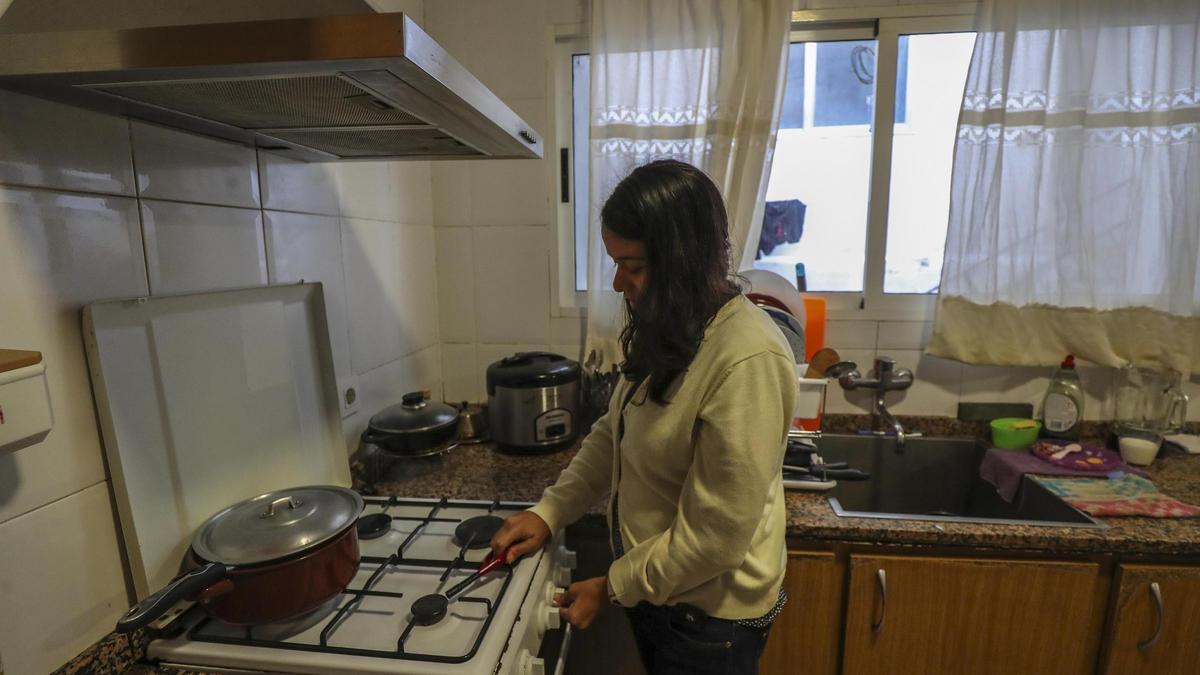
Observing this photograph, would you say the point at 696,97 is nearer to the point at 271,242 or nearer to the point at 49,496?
the point at 271,242

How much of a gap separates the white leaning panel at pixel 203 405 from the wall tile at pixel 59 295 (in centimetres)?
2

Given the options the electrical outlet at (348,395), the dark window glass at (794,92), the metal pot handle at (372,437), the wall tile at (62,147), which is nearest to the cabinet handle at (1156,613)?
the dark window glass at (794,92)

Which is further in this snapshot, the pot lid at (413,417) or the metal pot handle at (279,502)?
the pot lid at (413,417)

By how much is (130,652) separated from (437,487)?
23.8 inches

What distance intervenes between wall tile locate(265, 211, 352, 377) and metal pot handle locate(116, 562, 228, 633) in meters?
0.57

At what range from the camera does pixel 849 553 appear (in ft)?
3.95

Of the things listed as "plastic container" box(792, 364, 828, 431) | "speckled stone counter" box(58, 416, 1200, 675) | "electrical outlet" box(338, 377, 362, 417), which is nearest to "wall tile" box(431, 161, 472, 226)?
"electrical outlet" box(338, 377, 362, 417)

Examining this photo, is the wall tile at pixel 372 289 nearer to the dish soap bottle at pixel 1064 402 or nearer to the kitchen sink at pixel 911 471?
the kitchen sink at pixel 911 471

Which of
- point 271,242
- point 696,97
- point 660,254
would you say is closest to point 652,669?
point 660,254

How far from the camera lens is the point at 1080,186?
4.89ft

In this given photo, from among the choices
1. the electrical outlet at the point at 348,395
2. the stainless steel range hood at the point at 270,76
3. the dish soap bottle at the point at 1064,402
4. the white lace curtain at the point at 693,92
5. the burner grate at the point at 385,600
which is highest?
the white lace curtain at the point at 693,92

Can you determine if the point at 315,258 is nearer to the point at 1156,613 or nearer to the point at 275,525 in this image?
the point at 275,525

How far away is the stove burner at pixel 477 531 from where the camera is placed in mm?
1033

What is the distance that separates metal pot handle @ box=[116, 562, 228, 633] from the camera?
632 mm
